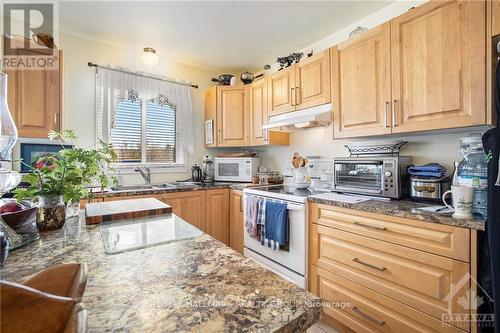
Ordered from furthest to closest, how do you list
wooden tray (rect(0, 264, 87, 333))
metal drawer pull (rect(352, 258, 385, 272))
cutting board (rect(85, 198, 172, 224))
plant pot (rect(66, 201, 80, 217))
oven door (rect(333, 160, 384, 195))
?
oven door (rect(333, 160, 384, 195))
metal drawer pull (rect(352, 258, 385, 272))
plant pot (rect(66, 201, 80, 217))
cutting board (rect(85, 198, 172, 224))
wooden tray (rect(0, 264, 87, 333))

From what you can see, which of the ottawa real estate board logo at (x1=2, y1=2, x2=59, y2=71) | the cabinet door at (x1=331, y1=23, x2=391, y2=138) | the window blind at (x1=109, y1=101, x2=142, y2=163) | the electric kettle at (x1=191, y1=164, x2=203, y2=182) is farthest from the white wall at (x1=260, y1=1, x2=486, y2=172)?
the ottawa real estate board logo at (x1=2, y1=2, x2=59, y2=71)

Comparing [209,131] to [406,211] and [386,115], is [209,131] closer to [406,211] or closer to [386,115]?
[386,115]

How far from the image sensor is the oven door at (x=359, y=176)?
68.1 inches

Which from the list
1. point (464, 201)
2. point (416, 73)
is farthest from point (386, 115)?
point (464, 201)

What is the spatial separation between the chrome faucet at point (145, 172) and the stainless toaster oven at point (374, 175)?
2164 mm

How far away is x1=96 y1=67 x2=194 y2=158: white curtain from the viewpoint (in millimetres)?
2582

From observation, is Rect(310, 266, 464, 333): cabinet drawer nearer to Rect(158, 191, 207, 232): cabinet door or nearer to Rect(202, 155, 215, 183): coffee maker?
Rect(158, 191, 207, 232): cabinet door

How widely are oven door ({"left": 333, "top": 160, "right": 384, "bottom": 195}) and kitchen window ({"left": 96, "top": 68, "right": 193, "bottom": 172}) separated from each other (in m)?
2.07

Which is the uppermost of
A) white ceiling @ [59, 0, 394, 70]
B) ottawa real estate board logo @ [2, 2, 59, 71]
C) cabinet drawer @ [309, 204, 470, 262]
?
white ceiling @ [59, 0, 394, 70]

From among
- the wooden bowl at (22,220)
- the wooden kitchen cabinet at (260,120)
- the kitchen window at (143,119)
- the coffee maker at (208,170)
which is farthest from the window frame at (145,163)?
the wooden bowl at (22,220)

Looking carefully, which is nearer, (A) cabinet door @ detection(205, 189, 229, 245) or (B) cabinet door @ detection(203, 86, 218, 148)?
(A) cabinet door @ detection(205, 189, 229, 245)

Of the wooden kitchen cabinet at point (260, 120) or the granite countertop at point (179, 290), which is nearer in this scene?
the granite countertop at point (179, 290)

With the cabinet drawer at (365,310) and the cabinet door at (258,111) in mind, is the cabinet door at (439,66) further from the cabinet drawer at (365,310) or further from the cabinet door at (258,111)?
the cabinet door at (258,111)

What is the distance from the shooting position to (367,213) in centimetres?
148
